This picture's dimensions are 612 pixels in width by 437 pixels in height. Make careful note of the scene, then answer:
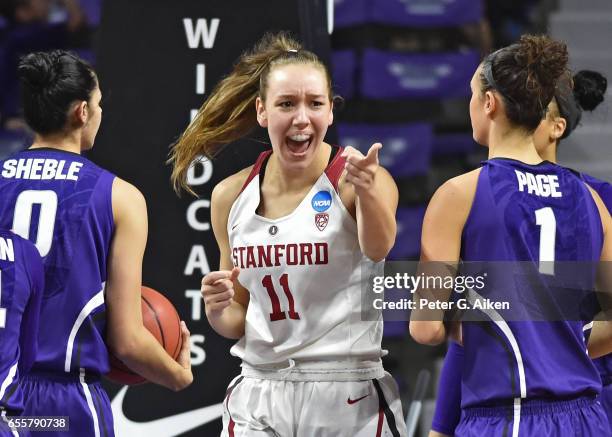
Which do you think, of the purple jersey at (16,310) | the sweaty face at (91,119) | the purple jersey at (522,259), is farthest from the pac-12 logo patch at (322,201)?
the purple jersey at (16,310)

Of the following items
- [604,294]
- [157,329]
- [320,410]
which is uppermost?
[604,294]

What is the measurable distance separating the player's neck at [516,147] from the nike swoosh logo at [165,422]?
5.95ft

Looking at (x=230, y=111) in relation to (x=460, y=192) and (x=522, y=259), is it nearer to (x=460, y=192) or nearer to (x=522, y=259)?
(x=460, y=192)

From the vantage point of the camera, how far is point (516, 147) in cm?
367

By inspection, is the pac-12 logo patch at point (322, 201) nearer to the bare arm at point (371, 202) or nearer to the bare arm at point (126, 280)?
the bare arm at point (371, 202)

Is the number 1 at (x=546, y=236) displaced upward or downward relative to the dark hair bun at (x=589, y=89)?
downward

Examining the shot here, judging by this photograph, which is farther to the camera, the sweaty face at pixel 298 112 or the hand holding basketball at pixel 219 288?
the sweaty face at pixel 298 112

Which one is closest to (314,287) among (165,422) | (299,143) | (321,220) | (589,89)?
(321,220)

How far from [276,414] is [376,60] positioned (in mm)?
4708

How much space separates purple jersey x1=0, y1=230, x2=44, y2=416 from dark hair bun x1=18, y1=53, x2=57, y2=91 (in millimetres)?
628

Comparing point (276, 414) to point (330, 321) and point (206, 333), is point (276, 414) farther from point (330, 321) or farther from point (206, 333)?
point (206, 333)

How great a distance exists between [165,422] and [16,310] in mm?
1618

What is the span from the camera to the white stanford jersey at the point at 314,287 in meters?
3.71

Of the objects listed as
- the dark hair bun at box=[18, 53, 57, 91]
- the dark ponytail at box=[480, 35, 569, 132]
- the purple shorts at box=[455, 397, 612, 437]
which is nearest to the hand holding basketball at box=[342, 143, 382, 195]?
the dark ponytail at box=[480, 35, 569, 132]
